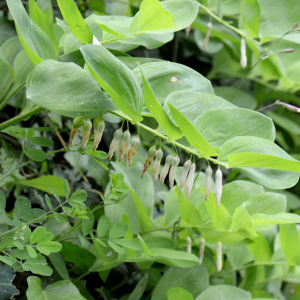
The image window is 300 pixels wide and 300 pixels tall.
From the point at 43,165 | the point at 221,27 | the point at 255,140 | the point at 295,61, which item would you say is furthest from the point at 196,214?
the point at 295,61

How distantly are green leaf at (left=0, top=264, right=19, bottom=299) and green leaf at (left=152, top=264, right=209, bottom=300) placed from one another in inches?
8.8

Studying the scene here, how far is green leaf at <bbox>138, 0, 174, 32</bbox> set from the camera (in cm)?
37

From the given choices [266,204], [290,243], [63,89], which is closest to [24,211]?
[63,89]

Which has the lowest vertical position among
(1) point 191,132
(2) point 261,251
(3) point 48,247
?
(2) point 261,251

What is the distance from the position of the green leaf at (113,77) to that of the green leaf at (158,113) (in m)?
0.02

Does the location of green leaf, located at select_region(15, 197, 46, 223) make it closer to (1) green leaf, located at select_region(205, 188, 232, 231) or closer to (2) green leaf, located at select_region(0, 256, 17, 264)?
(2) green leaf, located at select_region(0, 256, 17, 264)

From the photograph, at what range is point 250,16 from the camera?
564 millimetres

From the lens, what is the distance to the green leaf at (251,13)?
1.77 feet

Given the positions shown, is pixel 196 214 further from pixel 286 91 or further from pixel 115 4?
pixel 286 91

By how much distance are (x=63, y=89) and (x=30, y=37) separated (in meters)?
0.08

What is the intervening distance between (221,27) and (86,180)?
630 millimetres

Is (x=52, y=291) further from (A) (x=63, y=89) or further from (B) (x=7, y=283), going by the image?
(A) (x=63, y=89)

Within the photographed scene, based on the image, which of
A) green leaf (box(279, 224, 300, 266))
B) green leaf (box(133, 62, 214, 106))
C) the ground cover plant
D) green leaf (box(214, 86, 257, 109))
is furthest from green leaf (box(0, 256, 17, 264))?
green leaf (box(214, 86, 257, 109))

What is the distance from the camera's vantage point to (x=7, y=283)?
38cm
